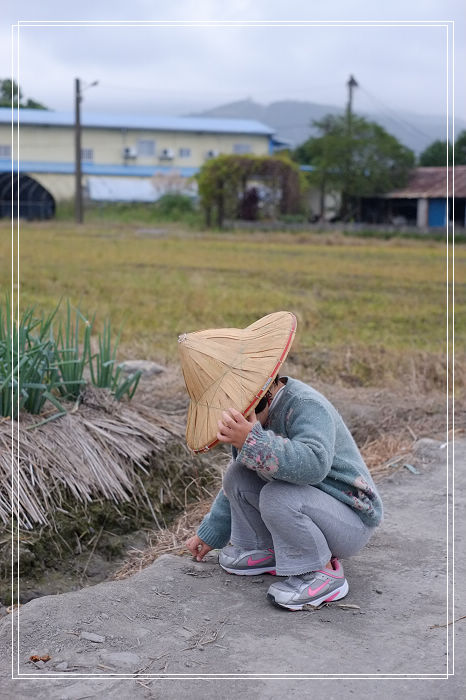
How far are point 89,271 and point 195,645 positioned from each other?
34.9 feet

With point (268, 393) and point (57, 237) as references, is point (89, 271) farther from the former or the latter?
point (268, 393)

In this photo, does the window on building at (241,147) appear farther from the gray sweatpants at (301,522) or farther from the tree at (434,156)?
the gray sweatpants at (301,522)

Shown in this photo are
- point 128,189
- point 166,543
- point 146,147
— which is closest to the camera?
point 166,543

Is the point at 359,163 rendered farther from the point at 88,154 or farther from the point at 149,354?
the point at 149,354

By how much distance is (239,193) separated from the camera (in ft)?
89.2

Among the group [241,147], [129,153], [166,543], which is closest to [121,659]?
[166,543]

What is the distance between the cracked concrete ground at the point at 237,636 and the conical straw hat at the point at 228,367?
47 centimetres

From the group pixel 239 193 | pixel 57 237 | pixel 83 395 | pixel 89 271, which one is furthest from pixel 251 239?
pixel 83 395

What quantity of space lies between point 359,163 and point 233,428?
25.5 m

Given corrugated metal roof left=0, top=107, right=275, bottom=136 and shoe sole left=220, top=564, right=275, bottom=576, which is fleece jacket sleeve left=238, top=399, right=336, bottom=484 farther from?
corrugated metal roof left=0, top=107, right=275, bottom=136

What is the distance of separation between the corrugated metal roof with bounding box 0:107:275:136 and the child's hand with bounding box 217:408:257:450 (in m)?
29.2

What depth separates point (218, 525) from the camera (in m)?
2.68

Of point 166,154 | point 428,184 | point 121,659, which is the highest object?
point 166,154

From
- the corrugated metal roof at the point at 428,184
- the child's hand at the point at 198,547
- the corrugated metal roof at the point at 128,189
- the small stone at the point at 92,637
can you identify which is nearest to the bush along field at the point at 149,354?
the child's hand at the point at 198,547
